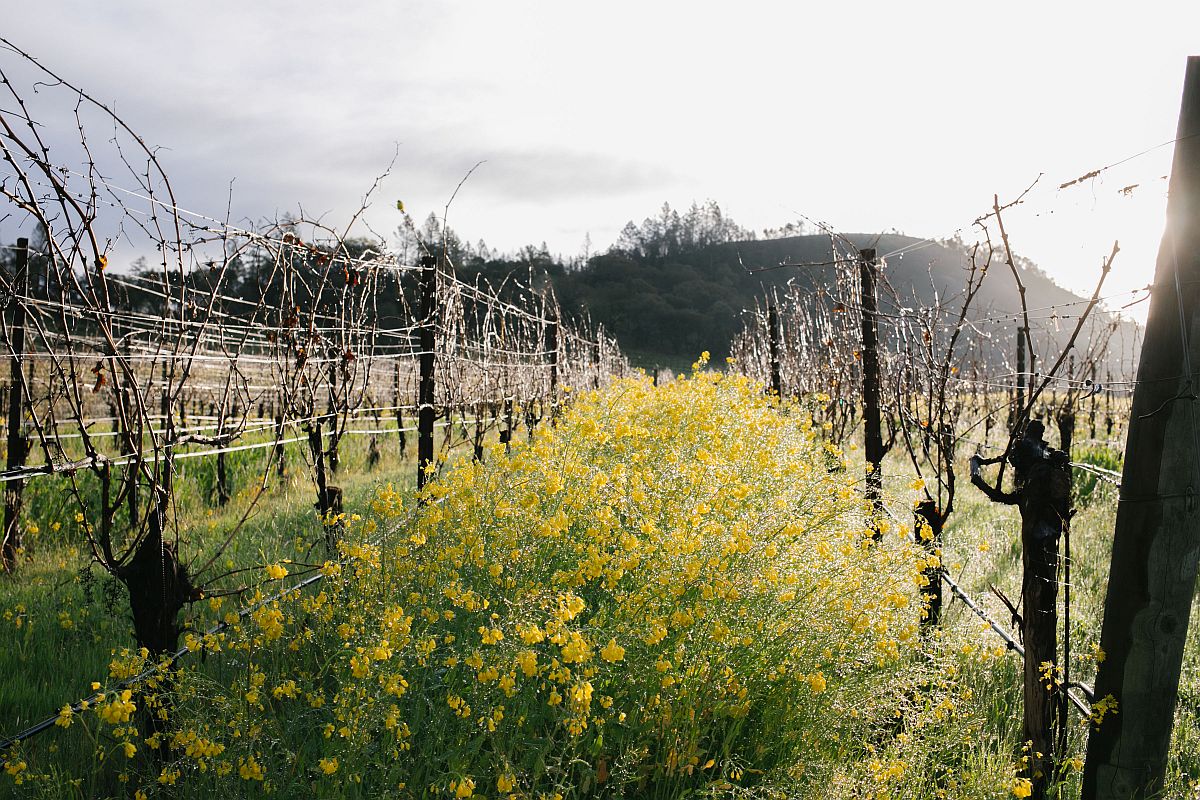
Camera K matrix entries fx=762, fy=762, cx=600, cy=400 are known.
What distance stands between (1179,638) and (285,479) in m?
7.04

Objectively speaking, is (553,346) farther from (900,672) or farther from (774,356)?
(900,672)

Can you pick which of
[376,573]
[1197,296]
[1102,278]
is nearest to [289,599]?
[376,573]

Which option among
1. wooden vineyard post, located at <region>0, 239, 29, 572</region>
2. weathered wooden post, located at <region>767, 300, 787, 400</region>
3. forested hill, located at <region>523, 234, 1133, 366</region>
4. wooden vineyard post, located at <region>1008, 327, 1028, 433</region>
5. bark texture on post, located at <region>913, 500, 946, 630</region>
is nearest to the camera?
wooden vineyard post, located at <region>1008, 327, 1028, 433</region>

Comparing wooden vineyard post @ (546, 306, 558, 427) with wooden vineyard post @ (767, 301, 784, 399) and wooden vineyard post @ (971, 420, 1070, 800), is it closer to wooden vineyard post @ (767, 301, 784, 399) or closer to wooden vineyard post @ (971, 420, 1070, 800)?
wooden vineyard post @ (767, 301, 784, 399)

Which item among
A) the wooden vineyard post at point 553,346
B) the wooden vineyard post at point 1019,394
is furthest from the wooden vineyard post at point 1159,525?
the wooden vineyard post at point 553,346

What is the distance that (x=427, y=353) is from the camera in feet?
18.0

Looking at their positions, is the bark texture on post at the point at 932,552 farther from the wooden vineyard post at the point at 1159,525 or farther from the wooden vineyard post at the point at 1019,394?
the wooden vineyard post at the point at 1159,525

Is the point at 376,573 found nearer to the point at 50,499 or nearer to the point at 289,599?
the point at 289,599

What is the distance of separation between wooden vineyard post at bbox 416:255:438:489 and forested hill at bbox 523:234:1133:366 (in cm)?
4619

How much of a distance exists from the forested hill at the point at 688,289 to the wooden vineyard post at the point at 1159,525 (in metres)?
49.7

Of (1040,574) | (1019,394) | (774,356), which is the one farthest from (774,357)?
(1040,574)

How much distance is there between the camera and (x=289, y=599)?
2.55 m

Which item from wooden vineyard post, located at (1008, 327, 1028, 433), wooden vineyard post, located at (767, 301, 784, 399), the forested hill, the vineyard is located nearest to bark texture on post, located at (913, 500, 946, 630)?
the vineyard

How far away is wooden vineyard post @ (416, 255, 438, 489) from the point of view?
215 inches
